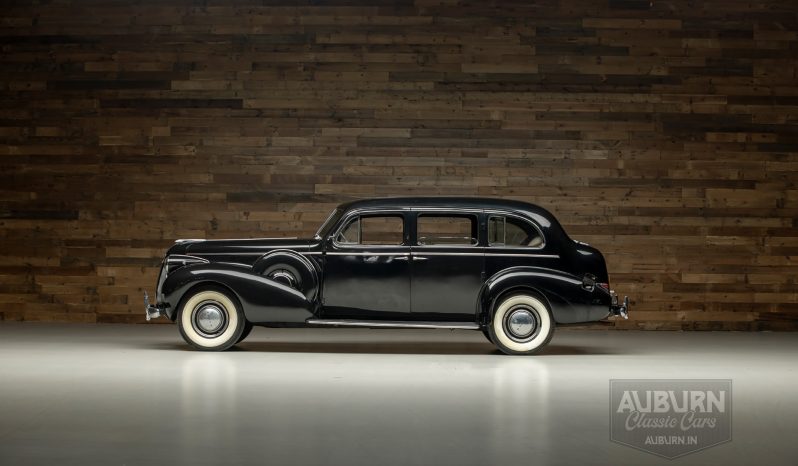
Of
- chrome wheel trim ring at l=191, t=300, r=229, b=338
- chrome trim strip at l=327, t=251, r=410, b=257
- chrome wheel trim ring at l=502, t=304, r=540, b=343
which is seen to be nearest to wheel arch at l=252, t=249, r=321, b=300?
chrome trim strip at l=327, t=251, r=410, b=257

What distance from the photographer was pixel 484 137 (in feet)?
39.9

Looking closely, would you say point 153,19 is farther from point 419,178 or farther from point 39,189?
point 419,178

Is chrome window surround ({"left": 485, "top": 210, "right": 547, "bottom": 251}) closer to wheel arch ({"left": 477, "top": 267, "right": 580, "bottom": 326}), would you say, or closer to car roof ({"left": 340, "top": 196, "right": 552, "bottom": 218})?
car roof ({"left": 340, "top": 196, "right": 552, "bottom": 218})

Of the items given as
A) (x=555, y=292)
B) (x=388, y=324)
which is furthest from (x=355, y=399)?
(x=555, y=292)

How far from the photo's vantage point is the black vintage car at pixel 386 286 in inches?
366

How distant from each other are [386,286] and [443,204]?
0.98m

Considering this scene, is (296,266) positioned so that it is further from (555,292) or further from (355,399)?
(355,399)

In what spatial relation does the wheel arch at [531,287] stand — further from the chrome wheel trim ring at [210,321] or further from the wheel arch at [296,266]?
the chrome wheel trim ring at [210,321]

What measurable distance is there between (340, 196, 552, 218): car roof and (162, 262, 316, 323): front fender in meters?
1.01

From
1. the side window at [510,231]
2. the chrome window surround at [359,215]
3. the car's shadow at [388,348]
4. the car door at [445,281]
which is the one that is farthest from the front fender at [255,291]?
the side window at [510,231]

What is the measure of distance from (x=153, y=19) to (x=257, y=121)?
1.79 metres

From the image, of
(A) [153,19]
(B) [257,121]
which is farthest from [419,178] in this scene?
(A) [153,19]

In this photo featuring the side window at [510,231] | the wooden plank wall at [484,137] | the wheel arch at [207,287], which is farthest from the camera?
the wooden plank wall at [484,137]

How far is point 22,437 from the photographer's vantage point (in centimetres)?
533
